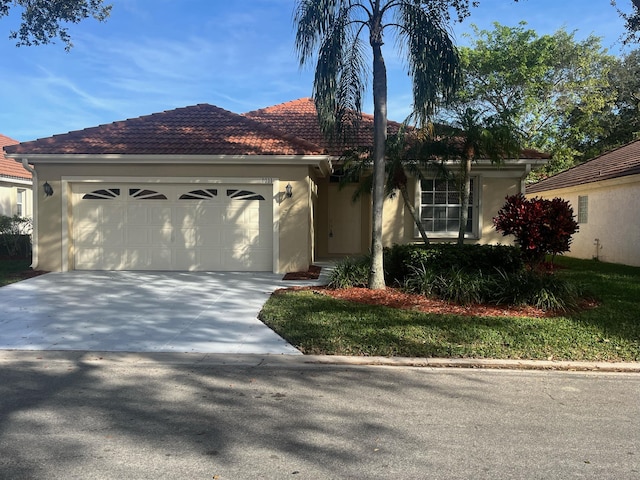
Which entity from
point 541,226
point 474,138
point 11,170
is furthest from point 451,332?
point 11,170

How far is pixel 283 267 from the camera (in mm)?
12719

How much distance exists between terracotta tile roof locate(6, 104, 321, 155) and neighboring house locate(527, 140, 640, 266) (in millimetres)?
10330

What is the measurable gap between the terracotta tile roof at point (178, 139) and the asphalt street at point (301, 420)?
730cm

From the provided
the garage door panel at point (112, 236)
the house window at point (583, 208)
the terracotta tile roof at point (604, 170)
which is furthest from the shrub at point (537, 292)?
the house window at point (583, 208)

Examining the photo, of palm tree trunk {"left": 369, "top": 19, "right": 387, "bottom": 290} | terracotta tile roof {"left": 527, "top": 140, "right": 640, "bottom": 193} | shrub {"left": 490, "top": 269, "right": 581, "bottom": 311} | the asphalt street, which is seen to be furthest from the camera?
terracotta tile roof {"left": 527, "top": 140, "right": 640, "bottom": 193}

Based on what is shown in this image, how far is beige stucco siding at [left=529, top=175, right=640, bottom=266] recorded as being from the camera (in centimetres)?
1512

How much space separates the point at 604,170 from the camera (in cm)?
1738

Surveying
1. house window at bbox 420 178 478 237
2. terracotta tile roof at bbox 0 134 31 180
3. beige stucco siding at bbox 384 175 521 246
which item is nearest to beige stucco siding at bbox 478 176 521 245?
beige stucco siding at bbox 384 175 521 246

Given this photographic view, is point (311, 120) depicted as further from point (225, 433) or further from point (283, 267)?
point (225, 433)

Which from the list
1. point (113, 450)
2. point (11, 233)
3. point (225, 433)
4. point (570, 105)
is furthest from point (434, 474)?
point (570, 105)

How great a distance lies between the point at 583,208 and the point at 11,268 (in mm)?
19345

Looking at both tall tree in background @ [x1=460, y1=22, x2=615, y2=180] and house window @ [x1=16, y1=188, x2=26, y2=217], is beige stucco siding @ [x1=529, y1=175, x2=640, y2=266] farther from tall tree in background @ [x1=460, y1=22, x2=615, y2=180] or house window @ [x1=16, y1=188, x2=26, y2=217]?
house window @ [x1=16, y1=188, x2=26, y2=217]

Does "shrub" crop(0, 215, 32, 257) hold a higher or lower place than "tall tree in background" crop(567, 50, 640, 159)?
lower

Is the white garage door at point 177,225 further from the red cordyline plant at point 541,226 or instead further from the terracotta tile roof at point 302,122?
the red cordyline plant at point 541,226
